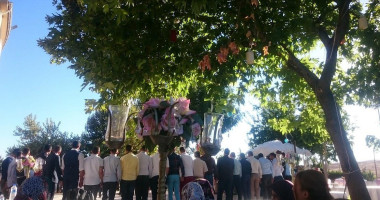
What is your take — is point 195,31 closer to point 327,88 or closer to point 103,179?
point 327,88

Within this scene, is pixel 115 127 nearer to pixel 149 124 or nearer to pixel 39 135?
pixel 149 124

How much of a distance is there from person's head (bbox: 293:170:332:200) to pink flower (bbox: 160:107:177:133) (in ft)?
5.30

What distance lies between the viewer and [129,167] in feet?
33.1

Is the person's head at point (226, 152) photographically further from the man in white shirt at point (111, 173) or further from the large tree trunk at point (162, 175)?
the large tree trunk at point (162, 175)

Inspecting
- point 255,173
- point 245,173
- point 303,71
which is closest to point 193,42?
point 303,71

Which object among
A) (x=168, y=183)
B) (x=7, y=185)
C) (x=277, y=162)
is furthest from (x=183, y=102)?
(x=277, y=162)

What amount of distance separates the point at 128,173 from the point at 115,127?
5.73 m

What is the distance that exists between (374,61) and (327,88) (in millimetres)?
3089

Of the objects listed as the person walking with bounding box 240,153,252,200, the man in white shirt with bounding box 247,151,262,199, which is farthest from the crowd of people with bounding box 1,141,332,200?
the man in white shirt with bounding box 247,151,262,199

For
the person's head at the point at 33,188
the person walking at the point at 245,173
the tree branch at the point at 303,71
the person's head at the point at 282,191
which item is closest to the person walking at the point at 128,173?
the person walking at the point at 245,173

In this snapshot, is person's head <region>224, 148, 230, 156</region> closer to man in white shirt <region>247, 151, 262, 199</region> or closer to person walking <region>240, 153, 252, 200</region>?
person walking <region>240, 153, 252, 200</region>

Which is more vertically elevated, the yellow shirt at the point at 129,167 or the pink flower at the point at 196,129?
the pink flower at the point at 196,129

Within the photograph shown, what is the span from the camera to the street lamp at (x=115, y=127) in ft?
15.3

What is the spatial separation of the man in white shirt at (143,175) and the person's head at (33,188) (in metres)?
5.00
